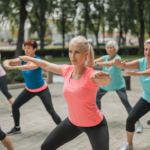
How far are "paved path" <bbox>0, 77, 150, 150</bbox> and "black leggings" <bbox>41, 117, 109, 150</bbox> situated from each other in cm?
164

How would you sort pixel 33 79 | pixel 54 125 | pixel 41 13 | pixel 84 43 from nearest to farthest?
pixel 84 43
pixel 33 79
pixel 54 125
pixel 41 13

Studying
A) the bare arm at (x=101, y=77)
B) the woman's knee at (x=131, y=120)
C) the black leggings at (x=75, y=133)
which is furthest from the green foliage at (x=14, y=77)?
the bare arm at (x=101, y=77)

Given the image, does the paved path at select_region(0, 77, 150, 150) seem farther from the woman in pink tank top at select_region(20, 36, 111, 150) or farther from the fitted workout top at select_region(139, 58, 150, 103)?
the woman in pink tank top at select_region(20, 36, 111, 150)

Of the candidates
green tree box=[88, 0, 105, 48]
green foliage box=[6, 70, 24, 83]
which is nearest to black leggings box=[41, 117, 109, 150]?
green foliage box=[6, 70, 24, 83]

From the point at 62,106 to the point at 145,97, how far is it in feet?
12.7

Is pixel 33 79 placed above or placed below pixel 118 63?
below

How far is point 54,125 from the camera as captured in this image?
5875 mm

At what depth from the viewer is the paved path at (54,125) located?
185 inches

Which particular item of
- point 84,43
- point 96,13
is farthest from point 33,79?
point 96,13

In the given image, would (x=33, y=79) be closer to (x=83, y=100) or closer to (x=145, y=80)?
(x=145, y=80)

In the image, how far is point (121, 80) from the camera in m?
5.64

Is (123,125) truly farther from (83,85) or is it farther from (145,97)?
(83,85)

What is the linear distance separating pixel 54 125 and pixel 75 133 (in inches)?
114

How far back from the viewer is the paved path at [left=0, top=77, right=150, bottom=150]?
4.69 meters
